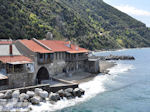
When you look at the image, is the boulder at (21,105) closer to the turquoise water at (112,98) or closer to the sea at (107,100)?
the sea at (107,100)

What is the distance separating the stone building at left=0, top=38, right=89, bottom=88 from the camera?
117 ft

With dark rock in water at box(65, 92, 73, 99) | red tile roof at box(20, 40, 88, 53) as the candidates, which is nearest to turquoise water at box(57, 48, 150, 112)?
dark rock in water at box(65, 92, 73, 99)

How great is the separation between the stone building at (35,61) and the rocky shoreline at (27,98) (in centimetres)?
393

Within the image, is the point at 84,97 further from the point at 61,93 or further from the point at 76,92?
the point at 61,93

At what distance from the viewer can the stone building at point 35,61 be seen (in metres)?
35.8

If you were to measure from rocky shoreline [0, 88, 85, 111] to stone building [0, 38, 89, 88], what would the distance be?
12.9ft

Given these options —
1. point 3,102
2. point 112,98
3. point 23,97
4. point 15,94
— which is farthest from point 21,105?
point 112,98

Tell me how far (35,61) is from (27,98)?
10919 millimetres

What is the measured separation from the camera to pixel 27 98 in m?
31.6

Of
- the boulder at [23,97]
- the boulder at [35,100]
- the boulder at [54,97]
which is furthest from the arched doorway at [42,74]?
the boulder at [35,100]

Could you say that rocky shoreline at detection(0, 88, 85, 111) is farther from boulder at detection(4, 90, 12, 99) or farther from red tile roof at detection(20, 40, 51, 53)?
red tile roof at detection(20, 40, 51, 53)

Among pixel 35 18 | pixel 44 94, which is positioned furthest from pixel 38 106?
pixel 35 18

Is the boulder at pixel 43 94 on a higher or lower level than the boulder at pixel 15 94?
lower

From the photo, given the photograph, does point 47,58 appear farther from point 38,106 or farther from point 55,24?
point 55,24
